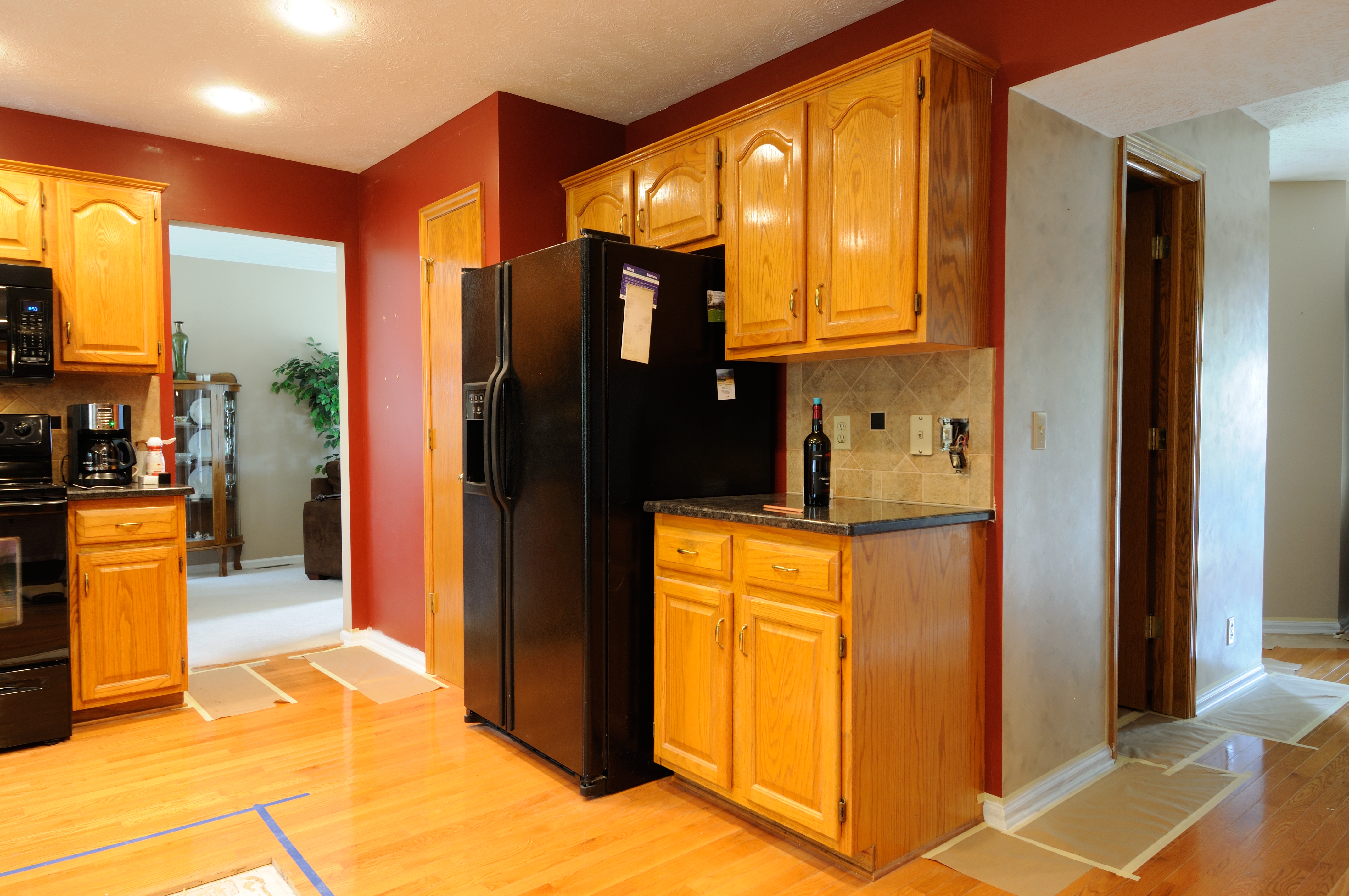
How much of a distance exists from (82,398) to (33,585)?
110cm

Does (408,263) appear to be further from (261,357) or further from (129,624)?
(261,357)

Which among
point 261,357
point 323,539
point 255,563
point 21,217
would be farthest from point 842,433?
point 261,357

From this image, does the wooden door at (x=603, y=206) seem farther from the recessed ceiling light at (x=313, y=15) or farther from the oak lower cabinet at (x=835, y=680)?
the oak lower cabinet at (x=835, y=680)

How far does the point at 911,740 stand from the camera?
226 cm

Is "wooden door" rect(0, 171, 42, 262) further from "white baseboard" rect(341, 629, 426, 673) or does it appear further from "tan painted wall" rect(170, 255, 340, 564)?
"tan painted wall" rect(170, 255, 340, 564)

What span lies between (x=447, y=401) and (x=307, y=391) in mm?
4273

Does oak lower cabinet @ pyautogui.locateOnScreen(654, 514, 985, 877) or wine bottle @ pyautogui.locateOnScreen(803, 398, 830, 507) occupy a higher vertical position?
wine bottle @ pyautogui.locateOnScreen(803, 398, 830, 507)

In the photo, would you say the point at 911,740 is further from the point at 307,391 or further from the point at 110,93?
the point at 307,391

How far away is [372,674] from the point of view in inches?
161

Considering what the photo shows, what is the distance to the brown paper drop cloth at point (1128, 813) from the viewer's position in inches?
91.5

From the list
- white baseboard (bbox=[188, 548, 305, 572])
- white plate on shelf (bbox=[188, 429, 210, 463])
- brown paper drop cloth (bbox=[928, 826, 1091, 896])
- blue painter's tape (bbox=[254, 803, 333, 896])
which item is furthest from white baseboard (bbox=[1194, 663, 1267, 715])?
white plate on shelf (bbox=[188, 429, 210, 463])

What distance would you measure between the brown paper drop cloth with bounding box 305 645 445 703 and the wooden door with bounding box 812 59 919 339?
8.37 feet

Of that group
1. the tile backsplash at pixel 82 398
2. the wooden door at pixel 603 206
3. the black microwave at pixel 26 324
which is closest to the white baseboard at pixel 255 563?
the tile backsplash at pixel 82 398

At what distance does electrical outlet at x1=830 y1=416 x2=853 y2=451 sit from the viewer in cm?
291
